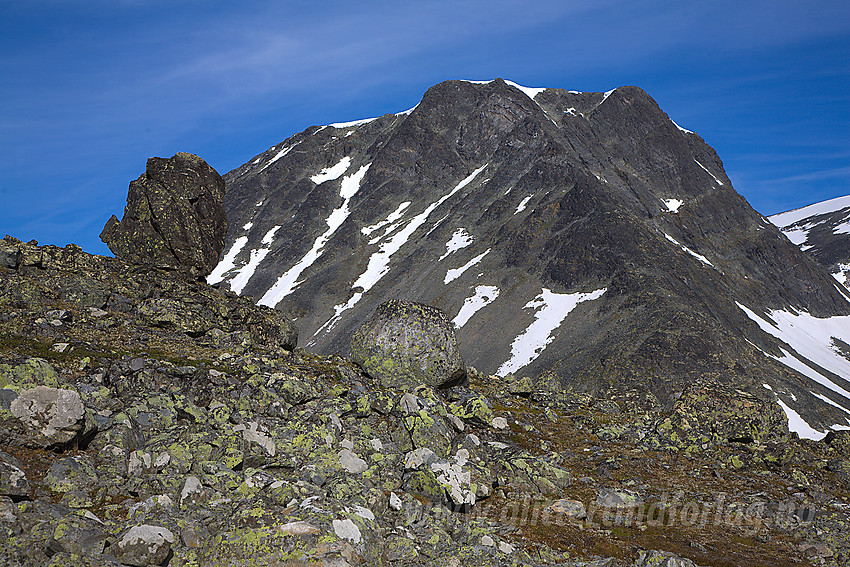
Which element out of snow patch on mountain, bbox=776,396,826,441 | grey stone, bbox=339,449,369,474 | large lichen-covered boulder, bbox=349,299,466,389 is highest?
large lichen-covered boulder, bbox=349,299,466,389

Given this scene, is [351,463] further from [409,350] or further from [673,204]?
[673,204]

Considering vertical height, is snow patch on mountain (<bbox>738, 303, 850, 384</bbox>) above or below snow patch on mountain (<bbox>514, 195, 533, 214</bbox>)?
below

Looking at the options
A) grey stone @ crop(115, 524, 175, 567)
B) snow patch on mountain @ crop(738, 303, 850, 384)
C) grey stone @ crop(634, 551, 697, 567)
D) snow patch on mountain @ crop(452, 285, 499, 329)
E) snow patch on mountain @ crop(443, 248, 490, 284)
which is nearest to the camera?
grey stone @ crop(115, 524, 175, 567)

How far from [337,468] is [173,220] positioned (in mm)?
23845

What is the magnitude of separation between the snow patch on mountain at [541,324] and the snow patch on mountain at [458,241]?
3498cm

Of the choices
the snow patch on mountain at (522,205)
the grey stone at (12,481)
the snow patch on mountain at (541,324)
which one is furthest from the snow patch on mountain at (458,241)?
the grey stone at (12,481)

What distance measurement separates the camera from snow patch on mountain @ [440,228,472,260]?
15601 centimetres

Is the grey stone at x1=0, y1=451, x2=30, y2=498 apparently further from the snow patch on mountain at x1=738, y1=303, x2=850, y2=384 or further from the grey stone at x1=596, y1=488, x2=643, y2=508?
the snow patch on mountain at x1=738, y1=303, x2=850, y2=384

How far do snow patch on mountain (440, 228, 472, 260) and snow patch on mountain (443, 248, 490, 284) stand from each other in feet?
28.9

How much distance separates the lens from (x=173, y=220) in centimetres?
3297

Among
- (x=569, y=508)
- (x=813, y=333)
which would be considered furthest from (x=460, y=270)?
(x=569, y=508)

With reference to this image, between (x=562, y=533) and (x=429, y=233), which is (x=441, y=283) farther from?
(x=562, y=533)

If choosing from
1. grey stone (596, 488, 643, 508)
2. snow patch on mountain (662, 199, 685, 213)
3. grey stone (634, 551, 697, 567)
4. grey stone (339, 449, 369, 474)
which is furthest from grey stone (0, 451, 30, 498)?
snow patch on mountain (662, 199, 685, 213)

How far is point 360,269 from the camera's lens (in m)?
174
